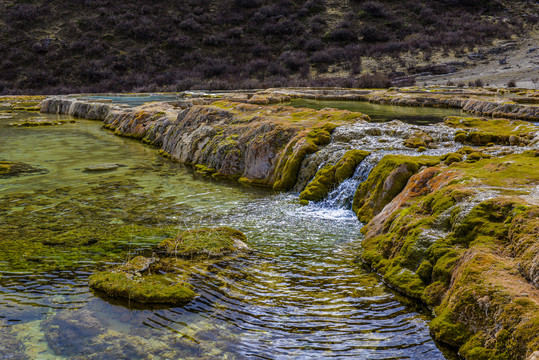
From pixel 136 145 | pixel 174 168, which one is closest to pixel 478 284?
pixel 174 168

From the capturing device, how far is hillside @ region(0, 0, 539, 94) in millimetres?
55625

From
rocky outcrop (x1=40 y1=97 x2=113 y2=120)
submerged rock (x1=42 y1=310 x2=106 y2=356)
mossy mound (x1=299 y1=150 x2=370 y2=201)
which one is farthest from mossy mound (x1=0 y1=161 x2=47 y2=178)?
rocky outcrop (x1=40 y1=97 x2=113 y2=120)

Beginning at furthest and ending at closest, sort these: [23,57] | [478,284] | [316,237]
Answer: [23,57], [316,237], [478,284]

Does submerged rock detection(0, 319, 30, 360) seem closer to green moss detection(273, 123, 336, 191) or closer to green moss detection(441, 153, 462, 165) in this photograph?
green moss detection(273, 123, 336, 191)

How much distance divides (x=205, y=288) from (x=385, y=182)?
543cm

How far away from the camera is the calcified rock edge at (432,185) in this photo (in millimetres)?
5359

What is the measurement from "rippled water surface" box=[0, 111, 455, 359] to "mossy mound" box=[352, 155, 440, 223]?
1.37 ft

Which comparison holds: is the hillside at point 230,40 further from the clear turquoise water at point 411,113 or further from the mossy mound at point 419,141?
the mossy mound at point 419,141

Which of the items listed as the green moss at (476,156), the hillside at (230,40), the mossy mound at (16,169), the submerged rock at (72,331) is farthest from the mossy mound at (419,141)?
the hillside at (230,40)

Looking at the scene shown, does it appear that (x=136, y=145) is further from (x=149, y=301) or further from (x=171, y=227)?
(x=149, y=301)

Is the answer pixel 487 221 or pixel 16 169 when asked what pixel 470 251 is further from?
pixel 16 169

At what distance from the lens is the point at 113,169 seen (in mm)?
16469

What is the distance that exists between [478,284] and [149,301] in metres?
4.46

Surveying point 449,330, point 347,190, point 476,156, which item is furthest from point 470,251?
point 347,190
